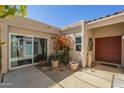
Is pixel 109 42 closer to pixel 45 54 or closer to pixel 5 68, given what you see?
pixel 45 54

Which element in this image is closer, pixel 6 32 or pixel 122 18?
pixel 122 18

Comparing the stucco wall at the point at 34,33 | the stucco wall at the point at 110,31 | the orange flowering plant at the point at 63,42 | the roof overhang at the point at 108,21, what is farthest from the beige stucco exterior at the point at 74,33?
the stucco wall at the point at 110,31

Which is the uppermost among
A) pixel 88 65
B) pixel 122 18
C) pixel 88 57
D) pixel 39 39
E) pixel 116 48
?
pixel 122 18

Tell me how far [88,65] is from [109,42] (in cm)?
323

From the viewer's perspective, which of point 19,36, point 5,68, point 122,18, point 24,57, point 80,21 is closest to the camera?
point 122,18

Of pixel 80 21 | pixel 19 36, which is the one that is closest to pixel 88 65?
pixel 80 21

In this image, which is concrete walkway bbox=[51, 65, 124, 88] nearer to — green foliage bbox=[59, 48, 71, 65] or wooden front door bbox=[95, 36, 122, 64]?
wooden front door bbox=[95, 36, 122, 64]

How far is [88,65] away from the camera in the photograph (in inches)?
343

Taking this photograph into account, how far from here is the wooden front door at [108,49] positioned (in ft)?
29.9

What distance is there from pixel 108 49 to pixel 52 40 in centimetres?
570

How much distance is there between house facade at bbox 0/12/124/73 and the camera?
22.8ft

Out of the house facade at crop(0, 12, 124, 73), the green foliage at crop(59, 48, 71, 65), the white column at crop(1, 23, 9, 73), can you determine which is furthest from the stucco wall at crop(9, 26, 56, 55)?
the green foliage at crop(59, 48, 71, 65)

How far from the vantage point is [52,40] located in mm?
10570

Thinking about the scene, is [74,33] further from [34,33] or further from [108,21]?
[34,33]
